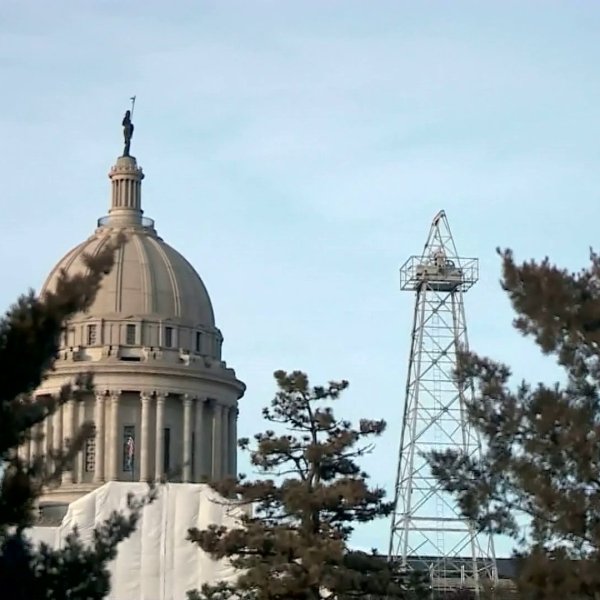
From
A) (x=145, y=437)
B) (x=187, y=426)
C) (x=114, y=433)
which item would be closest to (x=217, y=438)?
(x=187, y=426)

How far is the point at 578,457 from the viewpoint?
31188mm

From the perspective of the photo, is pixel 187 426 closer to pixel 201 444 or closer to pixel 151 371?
pixel 201 444

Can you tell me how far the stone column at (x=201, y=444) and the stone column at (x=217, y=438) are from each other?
0.38 m

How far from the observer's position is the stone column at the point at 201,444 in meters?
97.2

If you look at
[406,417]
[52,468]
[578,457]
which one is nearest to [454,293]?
[406,417]

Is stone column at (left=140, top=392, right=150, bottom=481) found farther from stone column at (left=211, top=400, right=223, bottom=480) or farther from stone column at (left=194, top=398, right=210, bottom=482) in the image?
stone column at (left=211, top=400, right=223, bottom=480)

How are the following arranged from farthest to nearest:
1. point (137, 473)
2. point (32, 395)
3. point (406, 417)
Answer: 1. point (137, 473)
2. point (406, 417)
3. point (32, 395)

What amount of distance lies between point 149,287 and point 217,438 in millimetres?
8630

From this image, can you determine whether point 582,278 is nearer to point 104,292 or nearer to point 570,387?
point 570,387

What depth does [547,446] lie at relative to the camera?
104 ft

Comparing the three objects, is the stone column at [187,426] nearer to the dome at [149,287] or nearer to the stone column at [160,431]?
the stone column at [160,431]

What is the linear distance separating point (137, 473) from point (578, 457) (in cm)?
6567

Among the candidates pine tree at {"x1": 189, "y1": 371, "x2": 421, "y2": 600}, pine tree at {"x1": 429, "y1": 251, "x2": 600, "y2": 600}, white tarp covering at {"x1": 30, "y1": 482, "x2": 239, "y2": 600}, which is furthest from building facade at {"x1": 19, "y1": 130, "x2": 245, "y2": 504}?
pine tree at {"x1": 429, "y1": 251, "x2": 600, "y2": 600}

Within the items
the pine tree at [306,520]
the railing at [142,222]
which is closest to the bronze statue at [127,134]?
the railing at [142,222]
